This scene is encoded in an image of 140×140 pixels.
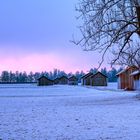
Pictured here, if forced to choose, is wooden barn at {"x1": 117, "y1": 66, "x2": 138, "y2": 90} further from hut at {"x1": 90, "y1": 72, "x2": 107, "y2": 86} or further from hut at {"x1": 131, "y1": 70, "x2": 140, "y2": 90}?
hut at {"x1": 90, "y1": 72, "x2": 107, "y2": 86}

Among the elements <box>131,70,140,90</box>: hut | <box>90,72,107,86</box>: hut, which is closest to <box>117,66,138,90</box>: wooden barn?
<box>131,70,140,90</box>: hut

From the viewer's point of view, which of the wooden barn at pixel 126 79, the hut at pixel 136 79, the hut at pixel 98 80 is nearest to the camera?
the hut at pixel 136 79

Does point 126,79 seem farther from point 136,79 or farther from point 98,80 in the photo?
point 98,80

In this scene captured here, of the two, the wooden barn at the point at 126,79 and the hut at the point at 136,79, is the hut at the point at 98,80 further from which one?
the hut at the point at 136,79

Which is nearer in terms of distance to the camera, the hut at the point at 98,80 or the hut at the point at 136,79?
the hut at the point at 136,79

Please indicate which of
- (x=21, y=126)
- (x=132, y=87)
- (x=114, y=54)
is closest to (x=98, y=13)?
(x=21, y=126)

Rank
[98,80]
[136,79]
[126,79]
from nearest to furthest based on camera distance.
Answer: [136,79] → [126,79] → [98,80]

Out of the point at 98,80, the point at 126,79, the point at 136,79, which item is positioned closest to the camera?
the point at 136,79

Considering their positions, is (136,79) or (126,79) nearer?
(136,79)

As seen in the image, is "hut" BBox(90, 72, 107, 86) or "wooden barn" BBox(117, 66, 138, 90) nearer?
"wooden barn" BBox(117, 66, 138, 90)

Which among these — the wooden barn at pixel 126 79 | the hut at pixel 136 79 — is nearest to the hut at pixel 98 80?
the wooden barn at pixel 126 79

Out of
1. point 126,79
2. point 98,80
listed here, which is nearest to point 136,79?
point 126,79

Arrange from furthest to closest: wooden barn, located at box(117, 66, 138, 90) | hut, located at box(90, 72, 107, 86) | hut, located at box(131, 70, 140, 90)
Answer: hut, located at box(90, 72, 107, 86)
wooden barn, located at box(117, 66, 138, 90)
hut, located at box(131, 70, 140, 90)

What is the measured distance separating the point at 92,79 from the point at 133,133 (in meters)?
117
